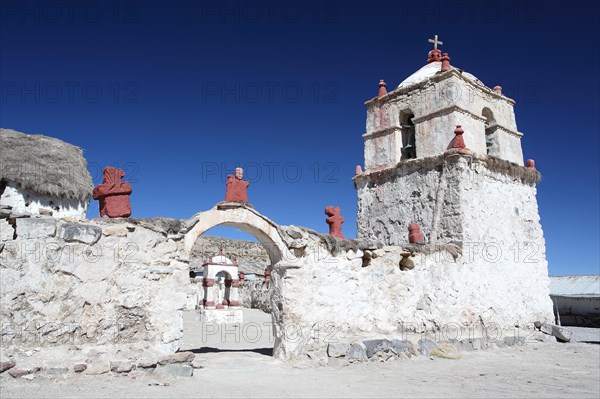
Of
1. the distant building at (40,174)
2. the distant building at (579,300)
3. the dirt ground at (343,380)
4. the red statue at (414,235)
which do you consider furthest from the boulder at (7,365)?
the distant building at (579,300)

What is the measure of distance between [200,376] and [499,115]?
34.4 ft

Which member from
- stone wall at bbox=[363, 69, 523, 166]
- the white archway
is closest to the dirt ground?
the white archway

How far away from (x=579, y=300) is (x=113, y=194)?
79.7 ft

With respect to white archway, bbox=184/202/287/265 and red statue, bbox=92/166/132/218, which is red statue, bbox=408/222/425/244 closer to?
white archway, bbox=184/202/287/265

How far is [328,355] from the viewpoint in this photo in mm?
7348

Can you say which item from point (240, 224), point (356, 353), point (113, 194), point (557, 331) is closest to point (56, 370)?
point (113, 194)

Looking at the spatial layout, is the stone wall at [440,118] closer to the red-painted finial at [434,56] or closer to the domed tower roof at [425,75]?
the domed tower roof at [425,75]

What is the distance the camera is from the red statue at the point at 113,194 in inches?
244

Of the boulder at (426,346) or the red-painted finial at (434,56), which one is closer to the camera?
the boulder at (426,346)

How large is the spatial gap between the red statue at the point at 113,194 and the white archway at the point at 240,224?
3.13 feet

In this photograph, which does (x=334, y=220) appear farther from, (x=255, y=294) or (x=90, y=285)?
(x=255, y=294)

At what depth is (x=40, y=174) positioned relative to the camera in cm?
1650

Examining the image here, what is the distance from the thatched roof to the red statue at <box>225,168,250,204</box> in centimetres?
1242

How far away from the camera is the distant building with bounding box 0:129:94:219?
16.0 meters
